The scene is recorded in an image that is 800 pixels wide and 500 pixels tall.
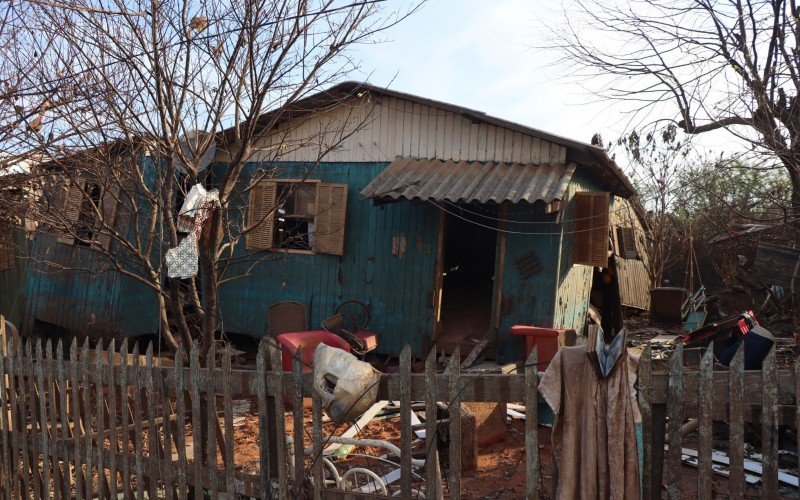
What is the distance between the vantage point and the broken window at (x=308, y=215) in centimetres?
995

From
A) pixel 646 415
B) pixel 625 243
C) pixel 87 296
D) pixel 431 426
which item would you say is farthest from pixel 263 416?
pixel 625 243

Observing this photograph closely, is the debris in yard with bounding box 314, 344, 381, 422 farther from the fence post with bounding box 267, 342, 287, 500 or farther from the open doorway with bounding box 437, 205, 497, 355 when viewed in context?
the open doorway with bounding box 437, 205, 497, 355

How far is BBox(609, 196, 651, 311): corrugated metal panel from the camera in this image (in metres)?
16.1

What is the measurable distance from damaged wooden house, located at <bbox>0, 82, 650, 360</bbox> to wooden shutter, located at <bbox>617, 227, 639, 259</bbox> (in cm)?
371

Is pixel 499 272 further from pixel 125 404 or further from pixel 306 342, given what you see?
pixel 125 404

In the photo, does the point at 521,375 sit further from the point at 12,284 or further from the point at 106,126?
the point at 12,284

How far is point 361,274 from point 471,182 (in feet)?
8.37

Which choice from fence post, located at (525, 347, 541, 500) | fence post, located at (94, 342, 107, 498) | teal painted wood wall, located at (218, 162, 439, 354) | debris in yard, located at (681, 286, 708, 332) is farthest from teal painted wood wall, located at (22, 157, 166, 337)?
debris in yard, located at (681, 286, 708, 332)

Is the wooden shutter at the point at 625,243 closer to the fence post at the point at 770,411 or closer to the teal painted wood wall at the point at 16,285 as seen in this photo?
the fence post at the point at 770,411

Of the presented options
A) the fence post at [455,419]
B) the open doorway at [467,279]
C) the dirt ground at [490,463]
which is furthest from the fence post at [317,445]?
the open doorway at [467,279]

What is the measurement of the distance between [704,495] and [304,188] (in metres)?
8.50

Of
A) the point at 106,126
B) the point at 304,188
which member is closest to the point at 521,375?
the point at 106,126

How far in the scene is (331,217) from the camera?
1000cm

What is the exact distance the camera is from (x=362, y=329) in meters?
9.56
